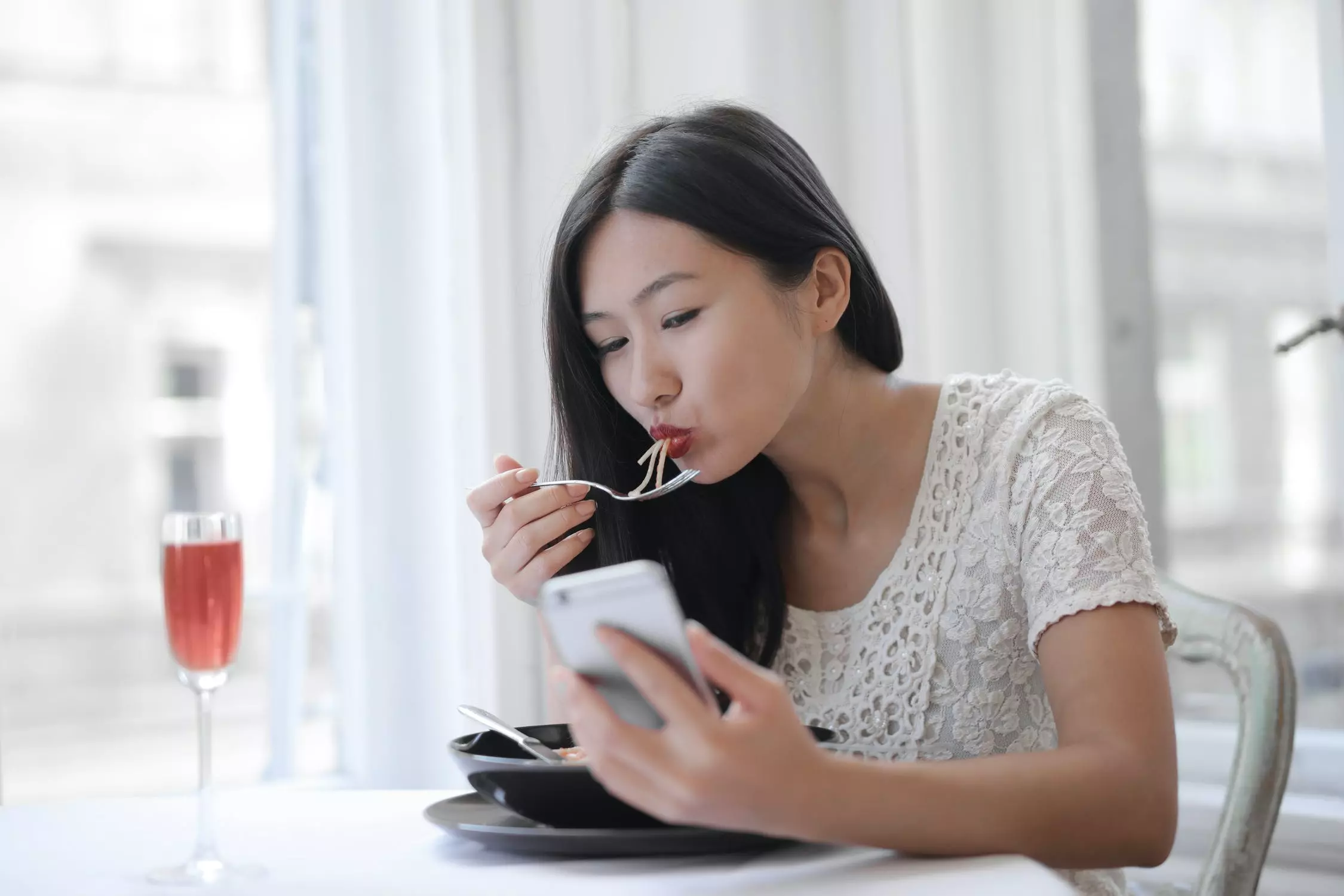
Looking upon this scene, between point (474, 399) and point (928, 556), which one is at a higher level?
point (474, 399)

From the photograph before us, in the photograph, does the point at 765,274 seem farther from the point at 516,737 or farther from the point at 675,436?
the point at 516,737

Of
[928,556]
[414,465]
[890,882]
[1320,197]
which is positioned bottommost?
[890,882]

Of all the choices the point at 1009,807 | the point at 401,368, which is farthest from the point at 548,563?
the point at 401,368

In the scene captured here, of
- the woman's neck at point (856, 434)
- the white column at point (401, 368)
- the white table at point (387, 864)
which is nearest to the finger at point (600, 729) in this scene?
the white table at point (387, 864)

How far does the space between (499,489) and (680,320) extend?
0.89ft

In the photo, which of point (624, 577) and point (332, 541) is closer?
point (624, 577)

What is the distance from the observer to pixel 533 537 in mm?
1373

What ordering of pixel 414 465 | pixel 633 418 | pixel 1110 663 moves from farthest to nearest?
pixel 414 465
pixel 633 418
pixel 1110 663

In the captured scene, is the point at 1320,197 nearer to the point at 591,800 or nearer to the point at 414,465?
the point at 414,465

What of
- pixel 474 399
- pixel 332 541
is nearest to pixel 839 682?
pixel 474 399

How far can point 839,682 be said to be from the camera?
1.43m

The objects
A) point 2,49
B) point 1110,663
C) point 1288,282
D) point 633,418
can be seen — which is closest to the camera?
point 1110,663

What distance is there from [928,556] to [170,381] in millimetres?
1367

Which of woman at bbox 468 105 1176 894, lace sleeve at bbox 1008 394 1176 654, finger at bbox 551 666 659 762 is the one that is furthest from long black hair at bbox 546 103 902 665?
finger at bbox 551 666 659 762
